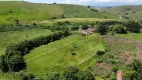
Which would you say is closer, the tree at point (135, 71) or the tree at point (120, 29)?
the tree at point (135, 71)

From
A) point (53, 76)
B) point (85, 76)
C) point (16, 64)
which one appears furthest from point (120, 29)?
point (85, 76)

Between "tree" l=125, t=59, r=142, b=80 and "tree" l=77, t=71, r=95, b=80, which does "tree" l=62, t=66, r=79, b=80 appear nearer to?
"tree" l=77, t=71, r=95, b=80

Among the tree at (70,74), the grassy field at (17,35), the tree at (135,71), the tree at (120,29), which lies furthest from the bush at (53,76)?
the tree at (120,29)

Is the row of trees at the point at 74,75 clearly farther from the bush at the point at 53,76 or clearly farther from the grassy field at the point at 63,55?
the grassy field at the point at 63,55

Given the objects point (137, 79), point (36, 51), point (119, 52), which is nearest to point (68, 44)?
point (36, 51)

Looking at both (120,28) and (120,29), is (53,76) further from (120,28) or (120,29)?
(120,28)

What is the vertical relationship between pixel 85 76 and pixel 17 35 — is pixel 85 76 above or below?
above

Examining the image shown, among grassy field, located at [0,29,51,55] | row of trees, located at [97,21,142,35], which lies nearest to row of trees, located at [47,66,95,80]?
grassy field, located at [0,29,51,55]

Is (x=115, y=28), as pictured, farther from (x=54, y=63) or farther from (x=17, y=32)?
(x=54, y=63)
